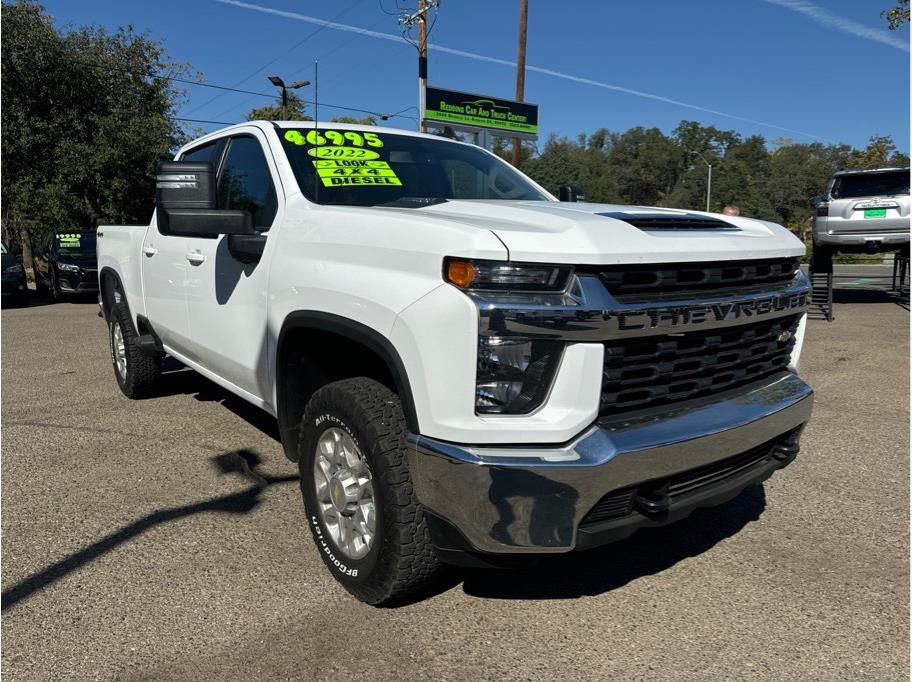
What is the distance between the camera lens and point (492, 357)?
84.8 inches

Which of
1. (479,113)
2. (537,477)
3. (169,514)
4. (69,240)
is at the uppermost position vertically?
(479,113)

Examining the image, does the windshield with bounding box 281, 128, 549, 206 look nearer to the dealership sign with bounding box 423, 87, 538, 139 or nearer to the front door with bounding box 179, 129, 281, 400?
the front door with bounding box 179, 129, 281, 400

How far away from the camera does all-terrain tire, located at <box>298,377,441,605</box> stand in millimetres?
2400

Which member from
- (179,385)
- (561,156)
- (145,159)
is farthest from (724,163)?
(179,385)

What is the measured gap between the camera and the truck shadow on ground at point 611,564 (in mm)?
2914

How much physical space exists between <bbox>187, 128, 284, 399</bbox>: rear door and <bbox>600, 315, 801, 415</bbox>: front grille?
1666 millimetres

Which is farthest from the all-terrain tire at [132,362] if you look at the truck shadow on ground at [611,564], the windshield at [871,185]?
the windshield at [871,185]

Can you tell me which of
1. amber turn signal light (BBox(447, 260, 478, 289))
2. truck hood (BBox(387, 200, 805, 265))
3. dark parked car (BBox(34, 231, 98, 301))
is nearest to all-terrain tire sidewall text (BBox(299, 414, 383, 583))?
amber turn signal light (BBox(447, 260, 478, 289))

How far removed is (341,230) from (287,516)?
156 centimetres

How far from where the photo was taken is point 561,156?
100875mm

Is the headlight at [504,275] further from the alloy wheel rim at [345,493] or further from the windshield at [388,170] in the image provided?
the windshield at [388,170]

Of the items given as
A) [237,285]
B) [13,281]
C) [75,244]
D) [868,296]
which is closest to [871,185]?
[868,296]

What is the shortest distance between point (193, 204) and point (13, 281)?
14146 millimetres

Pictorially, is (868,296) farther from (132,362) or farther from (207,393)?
(132,362)
